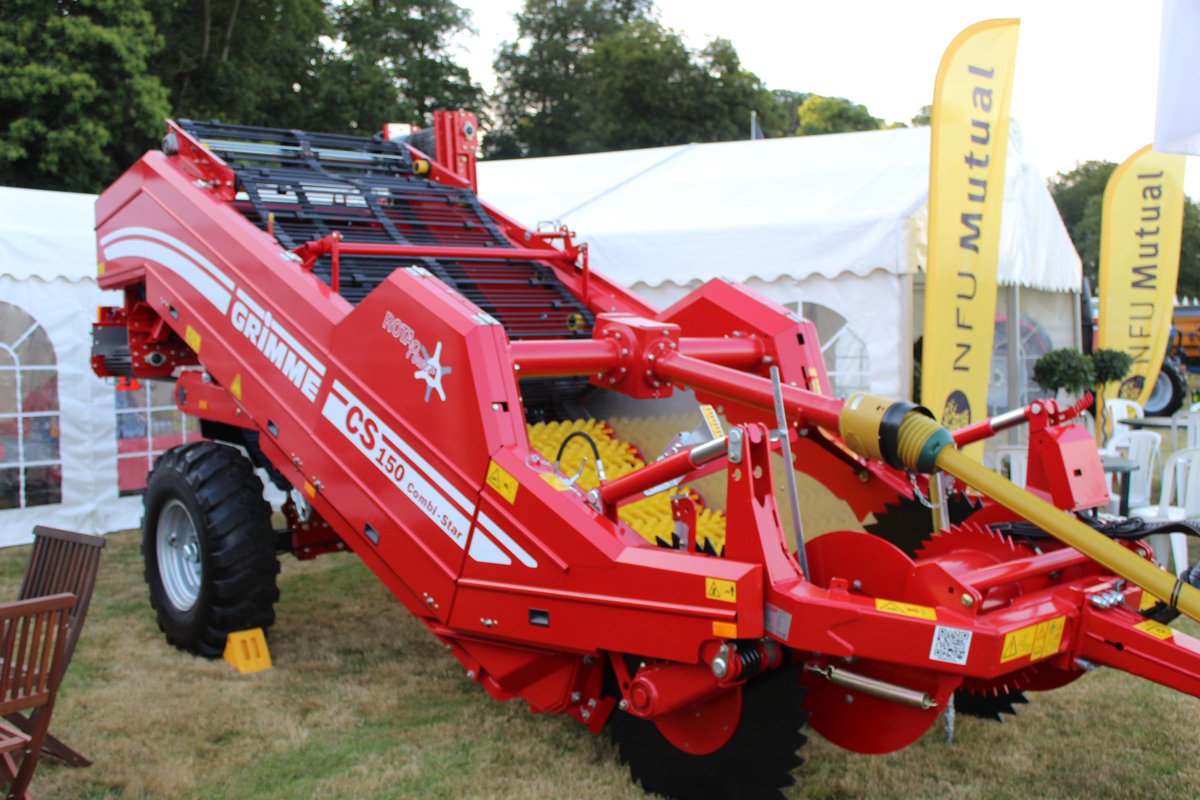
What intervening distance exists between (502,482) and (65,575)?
4.81ft

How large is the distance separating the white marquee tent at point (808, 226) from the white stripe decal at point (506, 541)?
406cm

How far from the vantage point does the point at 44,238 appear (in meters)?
7.11

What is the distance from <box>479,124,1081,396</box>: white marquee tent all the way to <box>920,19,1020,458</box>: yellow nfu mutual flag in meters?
0.45

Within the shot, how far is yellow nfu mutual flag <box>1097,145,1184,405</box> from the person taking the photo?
32.3 ft

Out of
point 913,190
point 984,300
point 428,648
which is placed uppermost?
A: point 913,190

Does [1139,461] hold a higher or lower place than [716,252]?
lower

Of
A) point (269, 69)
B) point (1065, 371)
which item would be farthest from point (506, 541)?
point (269, 69)

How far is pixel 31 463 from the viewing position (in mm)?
7445

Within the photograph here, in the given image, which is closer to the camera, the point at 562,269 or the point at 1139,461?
the point at 562,269

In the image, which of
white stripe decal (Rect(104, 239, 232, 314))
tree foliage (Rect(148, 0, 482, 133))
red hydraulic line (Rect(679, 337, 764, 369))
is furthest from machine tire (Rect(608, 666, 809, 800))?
tree foliage (Rect(148, 0, 482, 133))

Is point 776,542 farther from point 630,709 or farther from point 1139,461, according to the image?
point 1139,461

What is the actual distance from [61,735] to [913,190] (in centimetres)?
581

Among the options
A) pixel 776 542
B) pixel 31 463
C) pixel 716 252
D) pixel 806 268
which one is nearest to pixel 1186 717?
pixel 776 542

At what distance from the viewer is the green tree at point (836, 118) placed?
42938 mm
